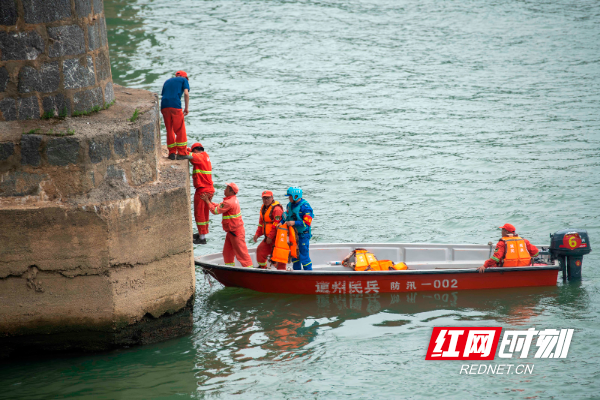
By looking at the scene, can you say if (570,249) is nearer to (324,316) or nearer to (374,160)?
(324,316)

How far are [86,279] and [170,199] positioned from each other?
5.16 feet

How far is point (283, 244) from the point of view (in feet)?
39.9

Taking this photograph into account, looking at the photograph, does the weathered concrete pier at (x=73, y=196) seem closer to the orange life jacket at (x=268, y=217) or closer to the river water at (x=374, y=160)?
the river water at (x=374, y=160)

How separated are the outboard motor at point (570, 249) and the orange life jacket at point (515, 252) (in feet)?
1.95

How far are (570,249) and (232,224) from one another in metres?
6.07

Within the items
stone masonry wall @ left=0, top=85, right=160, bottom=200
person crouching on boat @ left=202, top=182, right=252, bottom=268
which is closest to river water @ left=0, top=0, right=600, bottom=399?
person crouching on boat @ left=202, top=182, right=252, bottom=268

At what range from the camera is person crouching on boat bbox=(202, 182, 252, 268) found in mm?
11906

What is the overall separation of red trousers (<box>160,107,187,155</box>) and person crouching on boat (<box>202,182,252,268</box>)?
1.17 metres

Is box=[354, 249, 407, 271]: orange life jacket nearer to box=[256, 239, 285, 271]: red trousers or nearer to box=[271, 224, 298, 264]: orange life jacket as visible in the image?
box=[271, 224, 298, 264]: orange life jacket

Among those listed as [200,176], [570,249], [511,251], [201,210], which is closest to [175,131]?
[200,176]

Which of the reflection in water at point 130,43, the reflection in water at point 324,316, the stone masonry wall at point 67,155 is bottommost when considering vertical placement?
the reflection in water at point 324,316

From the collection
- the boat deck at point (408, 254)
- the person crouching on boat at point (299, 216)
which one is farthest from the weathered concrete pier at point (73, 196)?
the boat deck at point (408, 254)

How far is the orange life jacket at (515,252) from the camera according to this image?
12.2 metres

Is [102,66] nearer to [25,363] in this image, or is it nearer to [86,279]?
[86,279]
